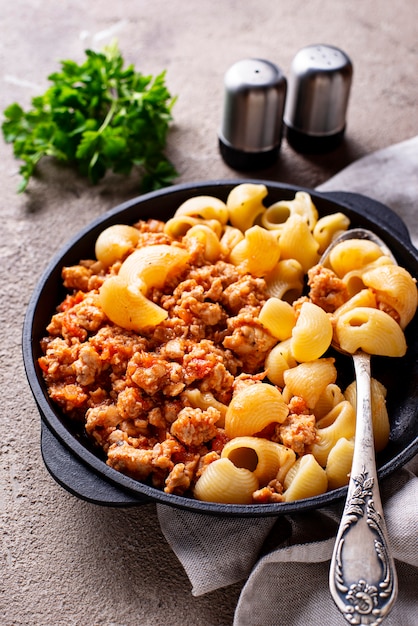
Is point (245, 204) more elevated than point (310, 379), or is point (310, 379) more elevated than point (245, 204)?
point (245, 204)

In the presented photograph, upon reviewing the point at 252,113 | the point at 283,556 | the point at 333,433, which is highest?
the point at 252,113

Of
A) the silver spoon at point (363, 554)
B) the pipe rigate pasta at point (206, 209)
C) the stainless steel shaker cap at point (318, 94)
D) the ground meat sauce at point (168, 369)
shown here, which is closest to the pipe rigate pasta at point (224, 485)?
the ground meat sauce at point (168, 369)

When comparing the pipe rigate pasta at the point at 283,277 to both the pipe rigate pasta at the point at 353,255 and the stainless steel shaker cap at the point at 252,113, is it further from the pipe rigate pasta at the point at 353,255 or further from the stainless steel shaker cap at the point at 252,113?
the stainless steel shaker cap at the point at 252,113

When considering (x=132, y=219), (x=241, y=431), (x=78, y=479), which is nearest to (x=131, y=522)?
(x=78, y=479)

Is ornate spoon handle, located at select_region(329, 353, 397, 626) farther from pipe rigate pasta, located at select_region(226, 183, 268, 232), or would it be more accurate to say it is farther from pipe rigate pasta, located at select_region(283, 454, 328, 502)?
pipe rigate pasta, located at select_region(226, 183, 268, 232)

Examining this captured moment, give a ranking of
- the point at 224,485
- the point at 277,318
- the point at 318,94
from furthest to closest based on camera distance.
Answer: the point at 318,94
the point at 277,318
the point at 224,485

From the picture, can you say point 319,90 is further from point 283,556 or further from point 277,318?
point 283,556

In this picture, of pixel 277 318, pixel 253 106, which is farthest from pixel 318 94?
pixel 277 318
